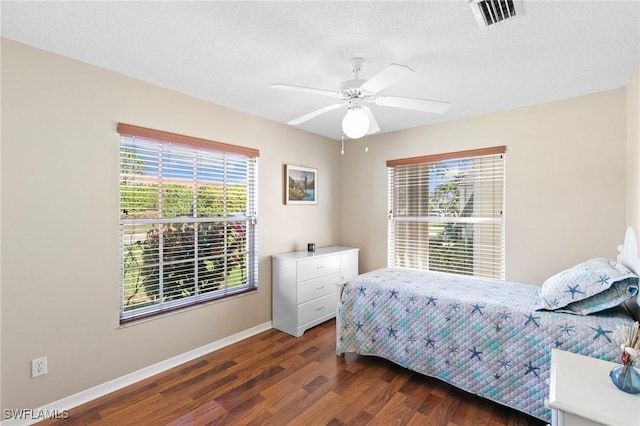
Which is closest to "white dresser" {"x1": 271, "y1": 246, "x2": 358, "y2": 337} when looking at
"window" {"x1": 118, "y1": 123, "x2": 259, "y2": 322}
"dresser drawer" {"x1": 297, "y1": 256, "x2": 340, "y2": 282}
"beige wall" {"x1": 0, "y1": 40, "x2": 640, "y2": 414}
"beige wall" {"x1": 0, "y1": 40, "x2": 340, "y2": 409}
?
"dresser drawer" {"x1": 297, "y1": 256, "x2": 340, "y2": 282}

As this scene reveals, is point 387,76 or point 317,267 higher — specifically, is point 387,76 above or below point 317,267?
above

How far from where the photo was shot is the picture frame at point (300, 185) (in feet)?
12.3

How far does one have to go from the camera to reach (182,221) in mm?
2785

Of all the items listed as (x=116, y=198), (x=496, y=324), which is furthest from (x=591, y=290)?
(x=116, y=198)

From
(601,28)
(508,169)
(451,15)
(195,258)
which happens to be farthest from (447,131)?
(195,258)

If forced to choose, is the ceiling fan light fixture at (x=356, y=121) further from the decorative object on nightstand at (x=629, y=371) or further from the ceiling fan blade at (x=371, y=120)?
the decorative object on nightstand at (x=629, y=371)

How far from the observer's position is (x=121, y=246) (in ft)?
7.95

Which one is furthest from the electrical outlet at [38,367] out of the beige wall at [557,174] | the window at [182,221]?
the beige wall at [557,174]

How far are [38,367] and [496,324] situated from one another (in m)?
3.09

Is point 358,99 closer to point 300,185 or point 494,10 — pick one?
point 494,10

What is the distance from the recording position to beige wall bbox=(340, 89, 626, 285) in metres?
2.68

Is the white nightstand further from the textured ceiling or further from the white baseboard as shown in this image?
the white baseboard

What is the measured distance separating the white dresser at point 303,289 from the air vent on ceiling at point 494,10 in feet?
8.00

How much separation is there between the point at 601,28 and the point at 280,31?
6.03 feet
